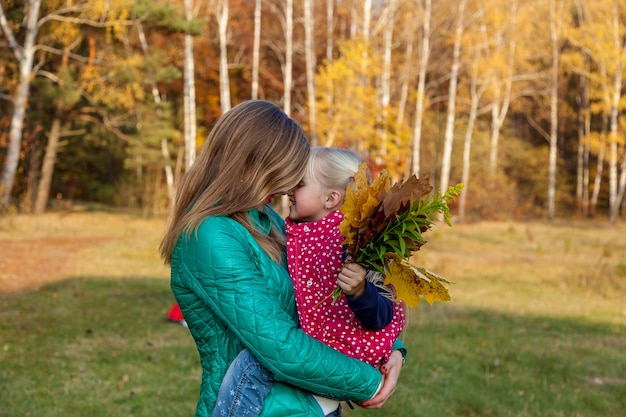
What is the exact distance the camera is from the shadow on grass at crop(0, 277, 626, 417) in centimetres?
593

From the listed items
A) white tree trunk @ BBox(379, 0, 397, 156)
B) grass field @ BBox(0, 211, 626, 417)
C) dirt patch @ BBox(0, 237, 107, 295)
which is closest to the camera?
grass field @ BBox(0, 211, 626, 417)

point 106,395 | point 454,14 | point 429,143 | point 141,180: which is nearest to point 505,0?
point 454,14

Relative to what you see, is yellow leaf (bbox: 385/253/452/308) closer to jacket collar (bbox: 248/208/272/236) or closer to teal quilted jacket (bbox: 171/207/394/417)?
teal quilted jacket (bbox: 171/207/394/417)

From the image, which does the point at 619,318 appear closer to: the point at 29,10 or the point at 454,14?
the point at 29,10

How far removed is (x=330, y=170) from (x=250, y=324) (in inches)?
31.1

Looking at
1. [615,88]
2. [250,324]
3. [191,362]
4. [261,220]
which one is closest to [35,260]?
[191,362]

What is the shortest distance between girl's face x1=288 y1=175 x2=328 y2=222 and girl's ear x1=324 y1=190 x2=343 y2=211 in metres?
0.02

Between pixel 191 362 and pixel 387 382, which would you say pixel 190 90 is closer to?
pixel 191 362

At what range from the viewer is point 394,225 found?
213 centimetres

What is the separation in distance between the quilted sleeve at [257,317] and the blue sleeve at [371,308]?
13 centimetres

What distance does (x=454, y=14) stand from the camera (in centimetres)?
3002

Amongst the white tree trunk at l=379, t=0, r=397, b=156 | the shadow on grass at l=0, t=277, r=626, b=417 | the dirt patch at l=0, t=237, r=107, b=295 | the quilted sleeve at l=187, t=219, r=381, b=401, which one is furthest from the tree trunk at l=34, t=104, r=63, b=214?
the quilted sleeve at l=187, t=219, r=381, b=401

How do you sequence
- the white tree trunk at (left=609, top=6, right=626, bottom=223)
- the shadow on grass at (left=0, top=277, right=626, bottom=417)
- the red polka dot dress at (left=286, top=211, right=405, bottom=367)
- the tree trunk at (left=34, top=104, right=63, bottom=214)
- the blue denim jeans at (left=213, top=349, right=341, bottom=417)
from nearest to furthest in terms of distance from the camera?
the blue denim jeans at (left=213, top=349, right=341, bottom=417), the red polka dot dress at (left=286, top=211, right=405, bottom=367), the shadow on grass at (left=0, top=277, right=626, bottom=417), the tree trunk at (left=34, top=104, right=63, bottom=214), the white tree trunk at (left=609, top=6, right=626, bottom=223)

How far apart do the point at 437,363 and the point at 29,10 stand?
17364 millimetres
